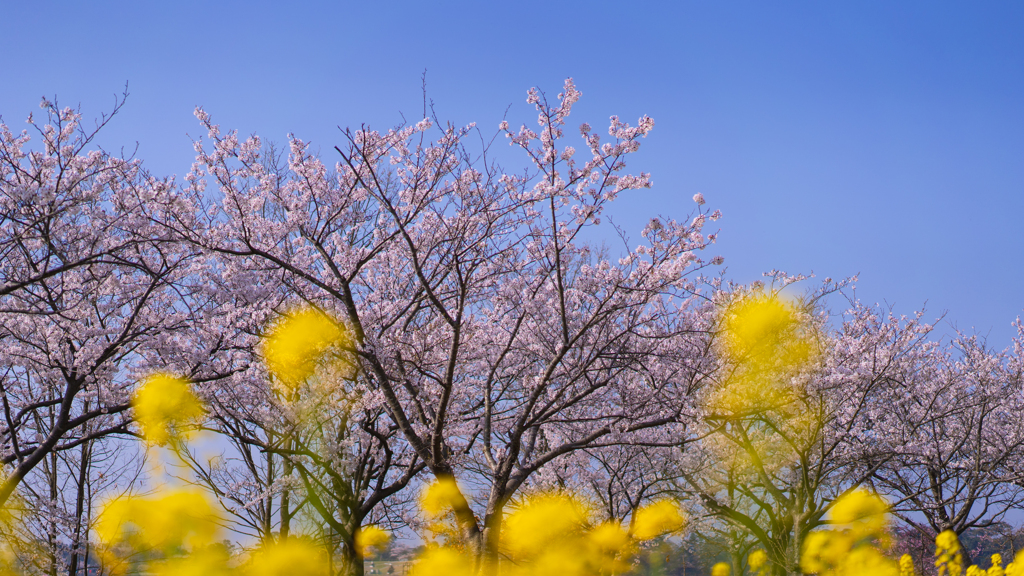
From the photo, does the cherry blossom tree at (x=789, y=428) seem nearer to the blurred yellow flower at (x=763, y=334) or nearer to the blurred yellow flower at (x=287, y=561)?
the blurred yellow flower at (x=763, y=334)

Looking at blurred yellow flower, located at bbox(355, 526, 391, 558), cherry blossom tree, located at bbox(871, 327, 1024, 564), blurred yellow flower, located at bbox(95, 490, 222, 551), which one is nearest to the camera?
blurred yellow flower, located at bbox(95, 490, 222, 551)

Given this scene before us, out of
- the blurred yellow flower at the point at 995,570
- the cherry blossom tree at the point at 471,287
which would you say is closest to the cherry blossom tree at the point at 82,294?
the cherry blossom tree at the point at 471,287

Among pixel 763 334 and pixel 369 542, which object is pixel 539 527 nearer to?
pixel 369 542

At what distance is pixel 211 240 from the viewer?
25.8ft

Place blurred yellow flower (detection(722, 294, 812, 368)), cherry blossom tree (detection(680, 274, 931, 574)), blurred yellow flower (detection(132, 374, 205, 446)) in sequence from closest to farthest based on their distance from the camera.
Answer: blurred yellow flower (detection(132, 374, 205, 446)) < blurred yellow flower (detection(722, 294, 812, 368)) < cherry blossom tree (detection(680, 274, 931, 574))

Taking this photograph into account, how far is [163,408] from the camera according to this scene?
135 cm

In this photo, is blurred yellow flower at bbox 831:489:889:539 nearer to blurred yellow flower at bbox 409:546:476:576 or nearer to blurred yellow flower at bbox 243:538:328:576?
blurred yellow flower at bbox 409:546:476:576

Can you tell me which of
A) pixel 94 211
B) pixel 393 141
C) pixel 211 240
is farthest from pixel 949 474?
pixel 94 211

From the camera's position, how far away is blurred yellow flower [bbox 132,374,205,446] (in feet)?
4.34

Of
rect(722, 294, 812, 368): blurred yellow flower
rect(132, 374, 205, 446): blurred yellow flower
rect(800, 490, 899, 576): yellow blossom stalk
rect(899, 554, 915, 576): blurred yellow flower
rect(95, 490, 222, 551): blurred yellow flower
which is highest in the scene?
rect(722, 294, 812, 368): blurred yellow flower

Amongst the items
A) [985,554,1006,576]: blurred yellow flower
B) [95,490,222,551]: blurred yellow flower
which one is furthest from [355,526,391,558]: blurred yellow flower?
[985,554,1006,576]: blurred yellow flower

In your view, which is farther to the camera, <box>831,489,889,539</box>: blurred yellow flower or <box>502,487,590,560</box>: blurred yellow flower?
<box>831,489,889,539</box>: blurred yellow flower

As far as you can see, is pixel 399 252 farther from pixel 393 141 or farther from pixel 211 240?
pixel 211 240

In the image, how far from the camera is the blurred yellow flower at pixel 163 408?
4.34 feet
